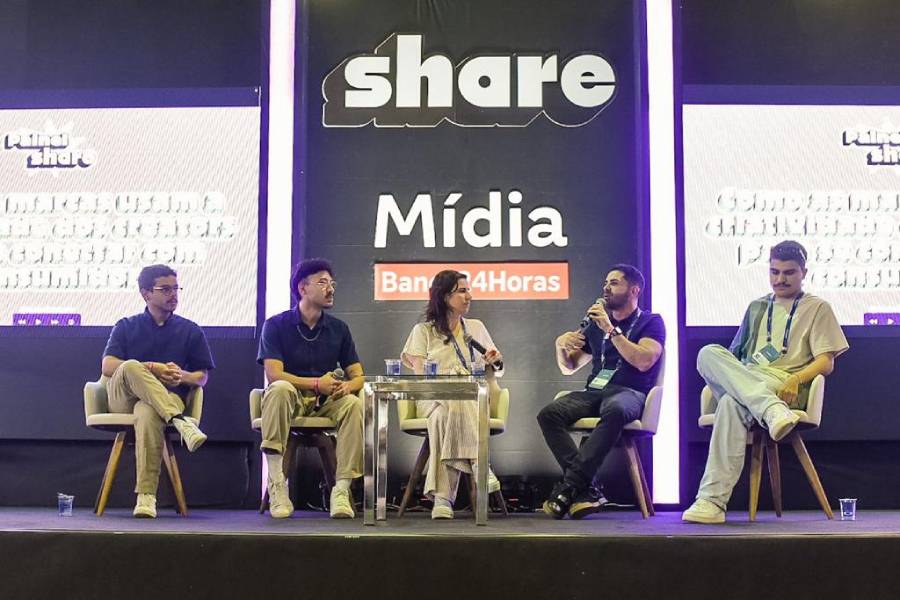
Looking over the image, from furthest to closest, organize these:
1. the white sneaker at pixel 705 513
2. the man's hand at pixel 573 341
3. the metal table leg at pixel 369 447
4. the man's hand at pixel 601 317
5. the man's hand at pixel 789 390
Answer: the man's hand at pixel 573 341 → the man's hand at pixel 601 317 → the man's hand at pixel 789 390 → the metal table leg at pixel 369 447 → the white sneaker at pixel 705 513

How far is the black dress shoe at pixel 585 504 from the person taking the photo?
455 cm

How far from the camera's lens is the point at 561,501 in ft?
15.0

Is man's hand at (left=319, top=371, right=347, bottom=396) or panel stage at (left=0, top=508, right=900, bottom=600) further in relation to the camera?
man's hand at (left=319, top=371, right=347, bottom=396)

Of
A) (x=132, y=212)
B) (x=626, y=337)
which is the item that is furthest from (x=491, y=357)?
(x=132, y=212)

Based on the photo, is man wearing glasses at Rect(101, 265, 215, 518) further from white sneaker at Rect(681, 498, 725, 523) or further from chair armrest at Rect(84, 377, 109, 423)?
white sneaker at Rect(681, 498, 725, 523)

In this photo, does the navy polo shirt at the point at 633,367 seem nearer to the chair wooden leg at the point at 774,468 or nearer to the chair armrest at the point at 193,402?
the chair wooden leg at the point at 774,468

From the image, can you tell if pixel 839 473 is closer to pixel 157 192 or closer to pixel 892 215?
pixel 892 215

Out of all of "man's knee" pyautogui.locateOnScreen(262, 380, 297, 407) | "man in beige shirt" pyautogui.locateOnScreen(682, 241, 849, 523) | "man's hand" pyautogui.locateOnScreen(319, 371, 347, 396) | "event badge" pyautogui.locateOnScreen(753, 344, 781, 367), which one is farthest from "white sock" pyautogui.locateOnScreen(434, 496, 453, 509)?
"event badge" pyautogui.locateOnScreen(753, 344, 781, 367)

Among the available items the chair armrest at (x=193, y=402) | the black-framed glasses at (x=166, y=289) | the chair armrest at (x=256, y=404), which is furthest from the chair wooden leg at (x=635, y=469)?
the black-framed glasses at (x=166, y=289)

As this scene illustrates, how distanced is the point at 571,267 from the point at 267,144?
1753 millimetres

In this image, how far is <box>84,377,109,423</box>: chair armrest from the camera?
490cm

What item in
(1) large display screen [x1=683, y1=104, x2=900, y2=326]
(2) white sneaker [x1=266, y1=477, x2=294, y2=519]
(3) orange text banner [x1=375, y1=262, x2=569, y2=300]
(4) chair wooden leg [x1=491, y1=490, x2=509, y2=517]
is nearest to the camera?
(2) white sneaker [x1=266, y1=477, x2=294, y2=519]

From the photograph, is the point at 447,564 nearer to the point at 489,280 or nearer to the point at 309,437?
the point at 309,437

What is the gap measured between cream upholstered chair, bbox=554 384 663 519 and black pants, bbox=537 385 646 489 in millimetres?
33
